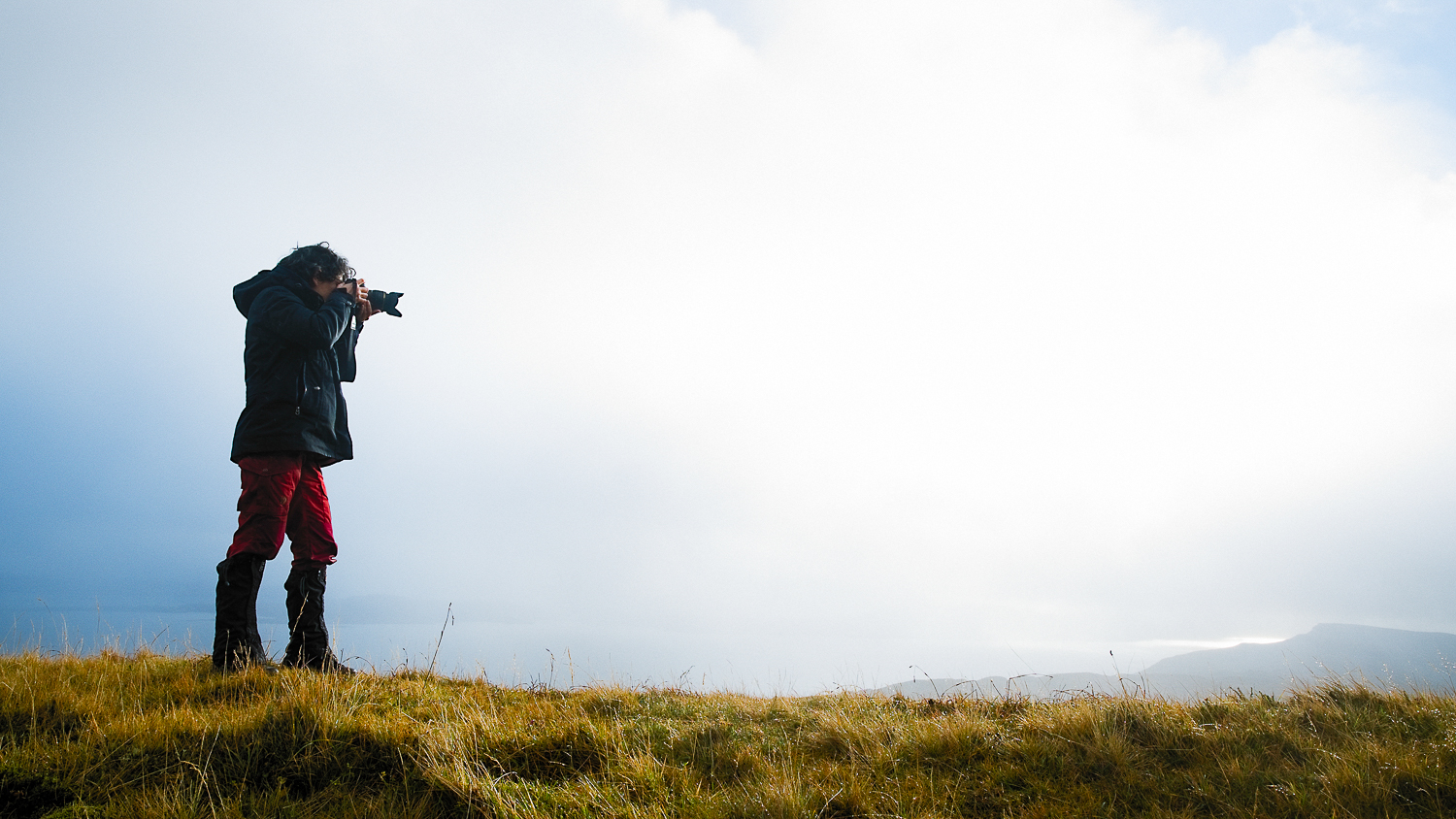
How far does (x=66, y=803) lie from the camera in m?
2.78

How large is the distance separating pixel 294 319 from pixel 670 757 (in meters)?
4.23

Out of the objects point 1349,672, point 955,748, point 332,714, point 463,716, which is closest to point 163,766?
point 332,714

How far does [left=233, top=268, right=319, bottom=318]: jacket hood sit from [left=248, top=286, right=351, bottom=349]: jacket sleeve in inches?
8.0

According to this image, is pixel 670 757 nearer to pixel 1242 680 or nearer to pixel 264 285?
pixel 1242 680

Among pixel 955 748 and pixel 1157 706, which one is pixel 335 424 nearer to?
pixel 955 748

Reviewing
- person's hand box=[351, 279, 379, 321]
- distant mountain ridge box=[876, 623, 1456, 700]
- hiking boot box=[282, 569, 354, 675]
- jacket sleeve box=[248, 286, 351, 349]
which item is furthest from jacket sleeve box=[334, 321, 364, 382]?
distant mountain ridge box=[876, 623, 1456, 700]

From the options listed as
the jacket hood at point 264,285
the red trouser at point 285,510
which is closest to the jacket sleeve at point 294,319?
the jacket hood at point 264,285

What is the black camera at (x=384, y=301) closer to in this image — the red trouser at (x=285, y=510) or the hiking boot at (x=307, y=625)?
the red trouser at (x=285, y=510)

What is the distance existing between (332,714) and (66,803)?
105 cm

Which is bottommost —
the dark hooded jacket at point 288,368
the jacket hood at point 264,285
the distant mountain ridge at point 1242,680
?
the distant mountain ridge at point 1242,680

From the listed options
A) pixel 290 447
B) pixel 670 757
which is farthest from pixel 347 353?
pixel 670 757

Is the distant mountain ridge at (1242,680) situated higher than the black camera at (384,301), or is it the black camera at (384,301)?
the black camera at (384,301)

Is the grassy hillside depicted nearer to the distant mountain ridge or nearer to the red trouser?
the distant mountain ridge

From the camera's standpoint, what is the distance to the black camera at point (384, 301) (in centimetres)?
604
